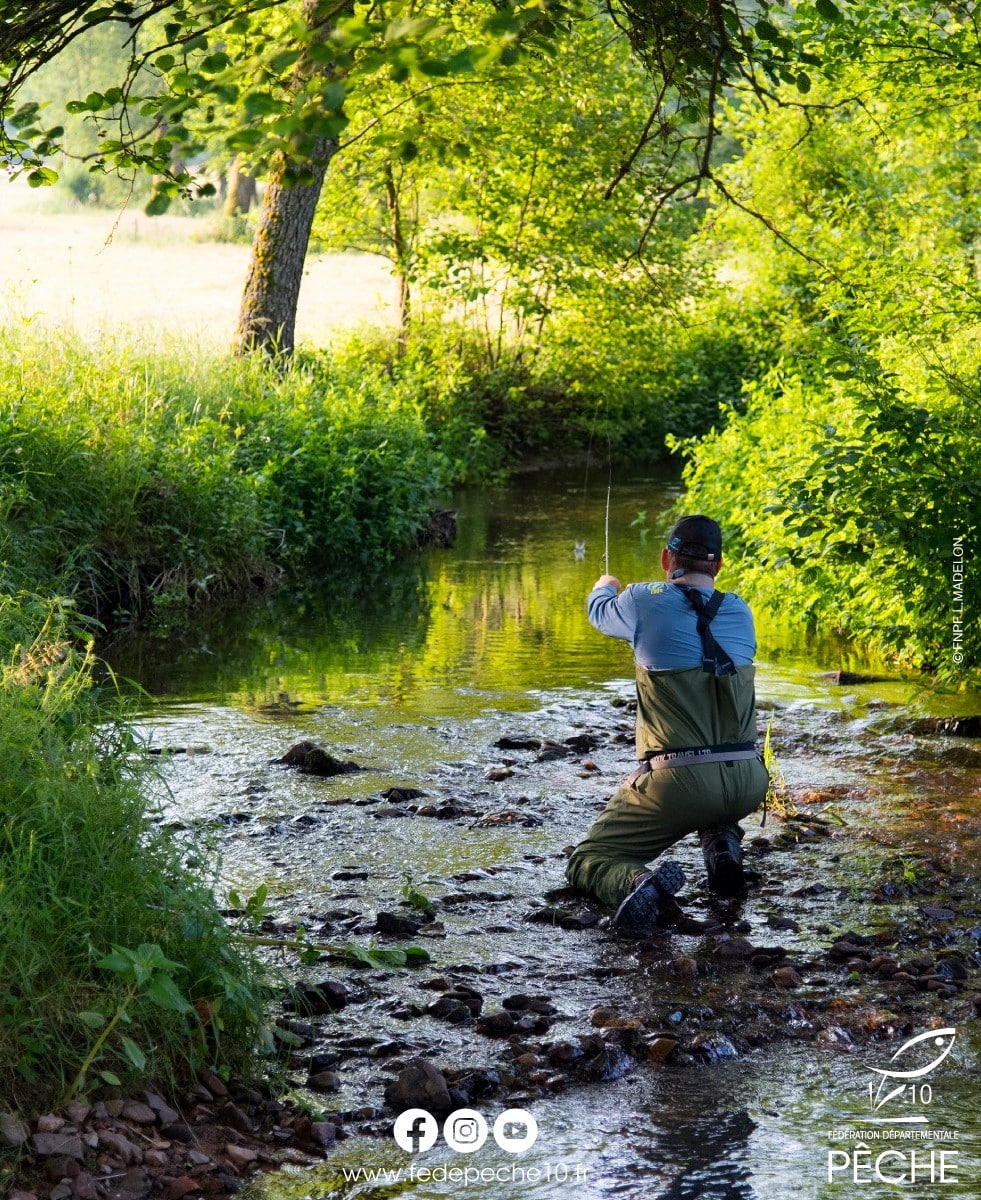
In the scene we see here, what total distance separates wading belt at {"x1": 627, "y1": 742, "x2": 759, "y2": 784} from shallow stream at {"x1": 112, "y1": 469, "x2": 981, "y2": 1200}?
0.65 meters

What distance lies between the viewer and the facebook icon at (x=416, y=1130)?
14.2ft

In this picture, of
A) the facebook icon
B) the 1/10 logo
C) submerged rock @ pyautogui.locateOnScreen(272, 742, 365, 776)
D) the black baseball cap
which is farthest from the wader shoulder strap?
submerged rock @ pyautogui.locateOnScreen(272, 742, 365, 776)

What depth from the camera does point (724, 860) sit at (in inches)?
255

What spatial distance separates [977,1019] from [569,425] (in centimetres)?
2080

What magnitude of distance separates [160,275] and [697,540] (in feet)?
120

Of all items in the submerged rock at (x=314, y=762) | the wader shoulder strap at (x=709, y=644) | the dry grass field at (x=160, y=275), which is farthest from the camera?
the dry grass field at (x=160, y=275)

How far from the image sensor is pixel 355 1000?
533cm

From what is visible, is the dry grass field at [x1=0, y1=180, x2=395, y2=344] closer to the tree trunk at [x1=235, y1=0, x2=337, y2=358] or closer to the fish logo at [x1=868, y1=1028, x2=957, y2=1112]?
the tree trunk at [x1=235, y1=0, x2=337, y2=358]

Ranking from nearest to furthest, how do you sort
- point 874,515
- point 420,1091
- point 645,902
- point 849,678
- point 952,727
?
point 420,1091, point 645,902, point 874,515, point 952,727, point 849,678

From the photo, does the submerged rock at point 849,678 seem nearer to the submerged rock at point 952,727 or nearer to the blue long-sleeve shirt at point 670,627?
the submerged rock at point 952,727

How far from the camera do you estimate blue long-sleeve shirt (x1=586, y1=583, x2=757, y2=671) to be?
6.42 meters

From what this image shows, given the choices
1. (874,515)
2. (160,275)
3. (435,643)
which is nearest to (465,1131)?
(874,515)

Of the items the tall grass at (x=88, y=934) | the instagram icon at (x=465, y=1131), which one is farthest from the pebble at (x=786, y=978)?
the tall grass at (x=88, y=934)

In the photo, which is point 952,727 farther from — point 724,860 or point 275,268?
point 275,268
